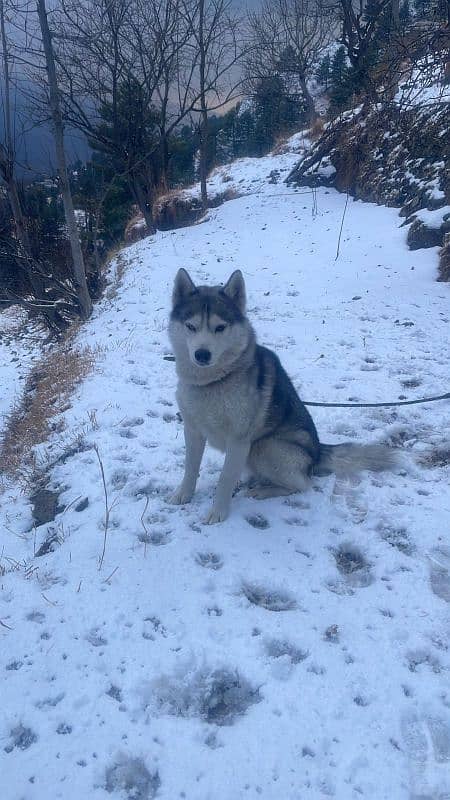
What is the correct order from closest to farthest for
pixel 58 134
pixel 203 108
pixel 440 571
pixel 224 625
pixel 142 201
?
pixel 224 625 < pixel 440 571 < pixel 58 134 < pixel 142 201 < pixel 203 108

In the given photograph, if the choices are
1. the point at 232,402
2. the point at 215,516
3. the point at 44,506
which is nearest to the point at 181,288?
the point at 232,402

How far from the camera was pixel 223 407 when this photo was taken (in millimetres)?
3619

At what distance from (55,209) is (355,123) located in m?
10.6

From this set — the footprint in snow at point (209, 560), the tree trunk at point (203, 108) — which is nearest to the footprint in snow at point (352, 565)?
the footprint in snow at point (209, 560)

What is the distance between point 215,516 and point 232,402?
865 mm

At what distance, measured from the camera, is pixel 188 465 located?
159 inches

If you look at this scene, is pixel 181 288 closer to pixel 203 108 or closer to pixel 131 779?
pixel 131 779

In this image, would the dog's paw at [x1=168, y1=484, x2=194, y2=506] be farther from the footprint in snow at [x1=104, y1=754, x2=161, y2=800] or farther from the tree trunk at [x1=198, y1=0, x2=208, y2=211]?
the tree trunk at [x1=198, y1=0, x2=208, y2=211]

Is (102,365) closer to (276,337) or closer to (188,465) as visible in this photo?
Result: (276,337)

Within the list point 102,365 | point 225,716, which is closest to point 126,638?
A: point 225,716

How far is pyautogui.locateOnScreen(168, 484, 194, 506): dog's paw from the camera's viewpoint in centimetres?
407

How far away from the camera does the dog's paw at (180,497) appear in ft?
13.4

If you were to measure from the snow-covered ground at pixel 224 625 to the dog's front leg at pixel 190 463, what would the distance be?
0.12 m

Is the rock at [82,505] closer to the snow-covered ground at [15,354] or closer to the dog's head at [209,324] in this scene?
the dog's head at [209,324]
